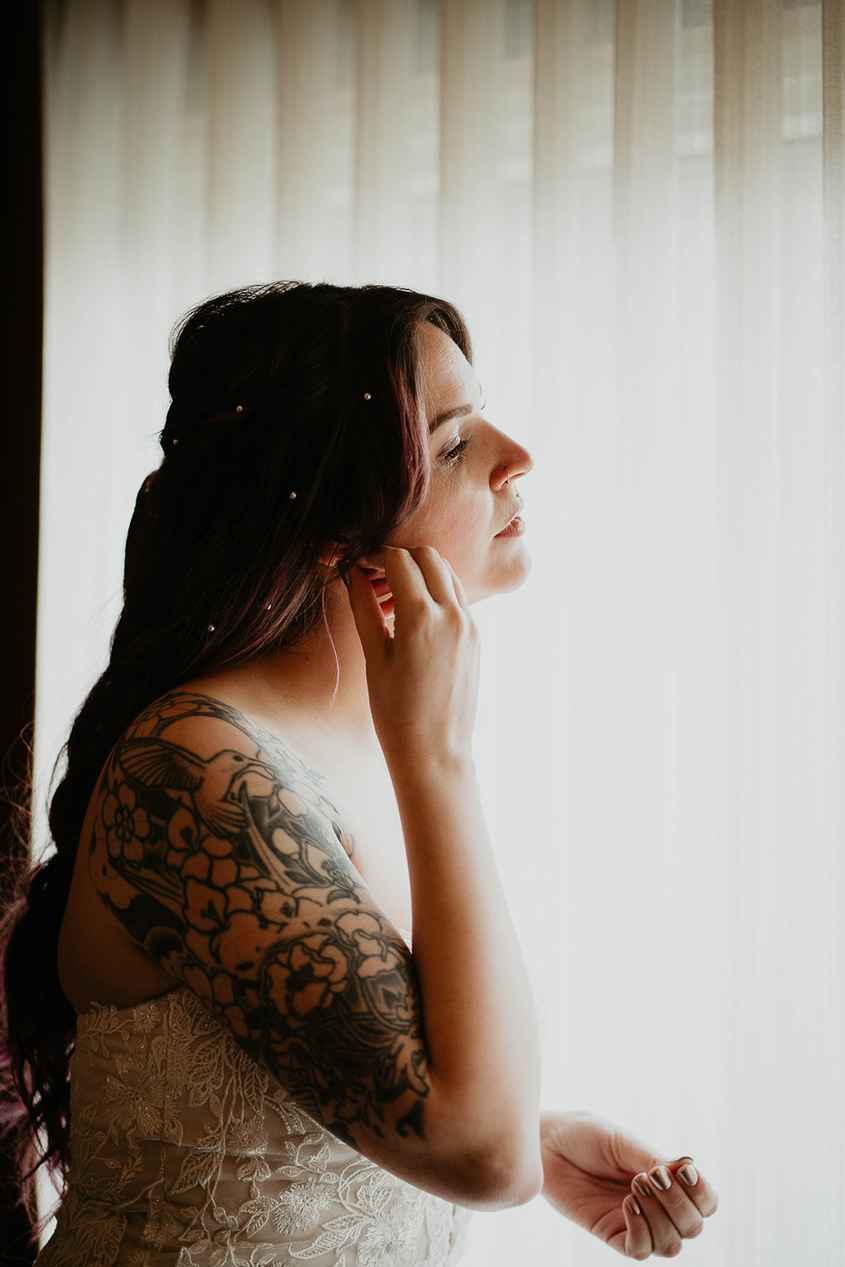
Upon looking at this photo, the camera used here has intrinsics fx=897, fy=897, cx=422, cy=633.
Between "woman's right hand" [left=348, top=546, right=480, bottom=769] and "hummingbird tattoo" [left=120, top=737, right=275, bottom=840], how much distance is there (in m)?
0.14

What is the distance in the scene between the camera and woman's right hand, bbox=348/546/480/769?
2.90 ft

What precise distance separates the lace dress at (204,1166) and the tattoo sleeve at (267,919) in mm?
106

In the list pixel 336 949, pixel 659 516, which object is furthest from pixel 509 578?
pixel 336 949

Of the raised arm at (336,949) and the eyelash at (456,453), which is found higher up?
the eyelash at (456,453)

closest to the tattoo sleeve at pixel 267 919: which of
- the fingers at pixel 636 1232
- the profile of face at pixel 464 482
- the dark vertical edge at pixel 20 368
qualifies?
the profile of face at pixel 464 482

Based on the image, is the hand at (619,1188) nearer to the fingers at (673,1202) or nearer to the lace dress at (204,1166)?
the fingers at (673,1202)

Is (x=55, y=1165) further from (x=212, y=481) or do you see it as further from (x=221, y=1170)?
(x=212, y=481)

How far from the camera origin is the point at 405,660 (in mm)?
915

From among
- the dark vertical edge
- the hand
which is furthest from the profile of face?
the dark vertical edge

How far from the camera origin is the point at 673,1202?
1021 mm

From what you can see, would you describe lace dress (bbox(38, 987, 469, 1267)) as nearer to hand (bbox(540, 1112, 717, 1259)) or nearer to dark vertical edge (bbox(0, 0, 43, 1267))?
hand (bbox(540, 1112, 717, 1259))

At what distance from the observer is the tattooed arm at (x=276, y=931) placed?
72 centimetres

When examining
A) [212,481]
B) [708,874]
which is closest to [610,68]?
[212,481]

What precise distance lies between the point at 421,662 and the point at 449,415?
1.20 ft
